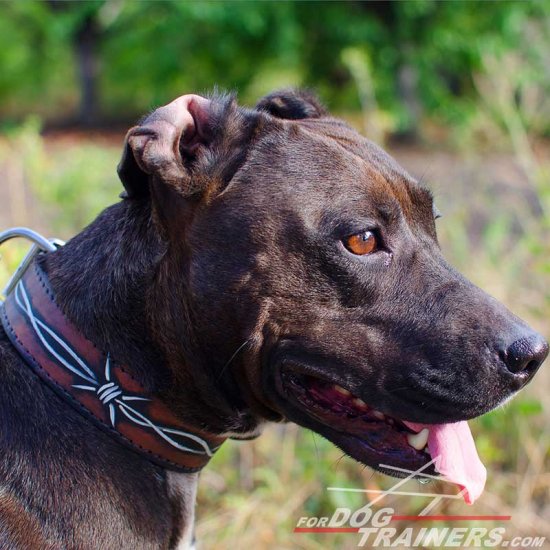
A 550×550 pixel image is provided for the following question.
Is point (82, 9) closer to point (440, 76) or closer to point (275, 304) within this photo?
point (440, 76)

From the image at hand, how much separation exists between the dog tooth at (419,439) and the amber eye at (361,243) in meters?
0.57

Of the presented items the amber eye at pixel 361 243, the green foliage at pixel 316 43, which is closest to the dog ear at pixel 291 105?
the amber eye at pixel 361 243

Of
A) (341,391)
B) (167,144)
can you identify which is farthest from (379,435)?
(167,144)

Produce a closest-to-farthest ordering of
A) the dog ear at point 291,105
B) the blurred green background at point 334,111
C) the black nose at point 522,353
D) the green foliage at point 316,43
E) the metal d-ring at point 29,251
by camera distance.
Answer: the black nose at point 522,353 < the metal d-ring at point 29,251 < the dog ear at point 291,105 < the blurred green background at point 334,111 < the green foliage at point 316,43

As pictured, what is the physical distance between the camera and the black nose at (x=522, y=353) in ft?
7.43

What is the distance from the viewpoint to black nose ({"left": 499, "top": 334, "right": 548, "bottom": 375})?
2.26 meters

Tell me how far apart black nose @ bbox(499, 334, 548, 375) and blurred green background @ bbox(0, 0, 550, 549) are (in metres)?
1.19

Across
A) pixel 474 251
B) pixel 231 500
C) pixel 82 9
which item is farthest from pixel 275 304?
pixel 82 9

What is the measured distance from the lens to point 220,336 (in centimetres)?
239

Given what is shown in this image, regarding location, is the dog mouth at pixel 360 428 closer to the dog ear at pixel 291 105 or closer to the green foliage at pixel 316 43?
the dog ear at pixel 291 105

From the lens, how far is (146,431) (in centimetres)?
234

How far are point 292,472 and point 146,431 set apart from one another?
1.92m

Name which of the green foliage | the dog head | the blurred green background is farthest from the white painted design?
the green foliage

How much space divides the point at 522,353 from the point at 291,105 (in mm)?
1269
